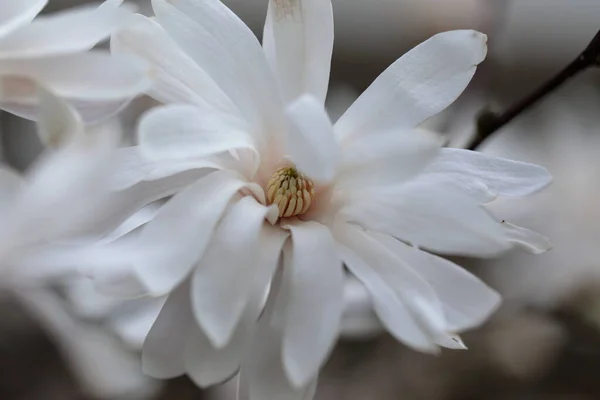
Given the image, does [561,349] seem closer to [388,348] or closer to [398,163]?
[388,348]

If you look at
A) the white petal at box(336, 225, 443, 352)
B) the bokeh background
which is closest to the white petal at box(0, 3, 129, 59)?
the white petal at box(336, 225, 443, 352)

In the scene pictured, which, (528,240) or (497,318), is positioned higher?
(528,240)

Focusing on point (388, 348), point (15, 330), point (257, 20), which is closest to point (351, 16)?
point (257, 20)

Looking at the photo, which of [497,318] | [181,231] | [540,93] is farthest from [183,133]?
[497,318]

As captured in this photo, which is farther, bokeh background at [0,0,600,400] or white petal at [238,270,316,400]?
bokeh background at [0,0,600,400]

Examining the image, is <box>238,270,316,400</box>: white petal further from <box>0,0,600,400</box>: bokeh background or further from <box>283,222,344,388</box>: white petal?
<box>0,0,600,400</box>: bokeh background

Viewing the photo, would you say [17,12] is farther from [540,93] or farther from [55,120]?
Result: [540,93]
